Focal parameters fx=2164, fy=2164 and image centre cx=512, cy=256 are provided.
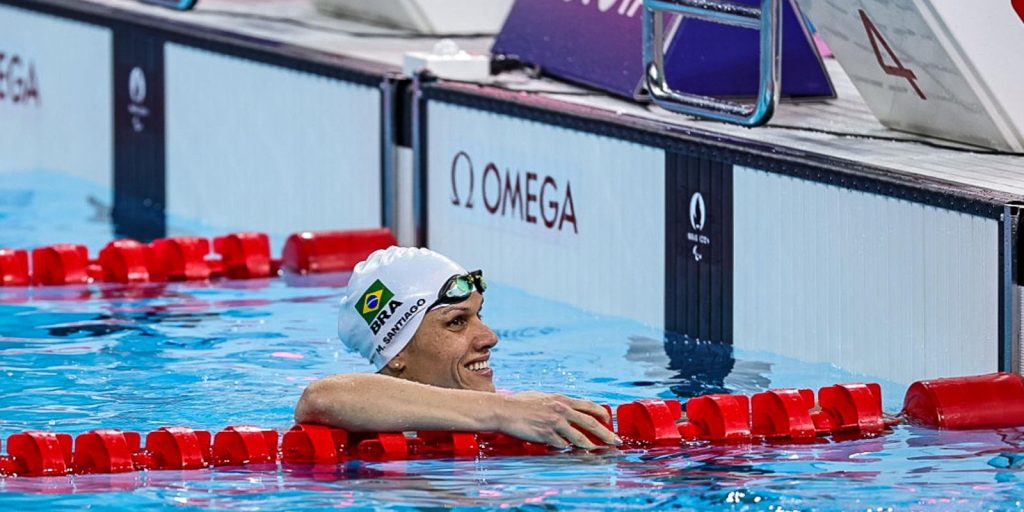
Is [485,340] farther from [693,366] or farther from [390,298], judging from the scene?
[693,366]

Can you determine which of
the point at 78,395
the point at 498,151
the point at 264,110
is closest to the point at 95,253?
the point at 264,110

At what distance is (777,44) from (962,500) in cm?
230

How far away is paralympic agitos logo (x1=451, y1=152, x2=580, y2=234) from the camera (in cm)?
715

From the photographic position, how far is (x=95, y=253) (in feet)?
27.5

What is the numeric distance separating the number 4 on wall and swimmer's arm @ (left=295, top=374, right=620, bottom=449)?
6.52ft

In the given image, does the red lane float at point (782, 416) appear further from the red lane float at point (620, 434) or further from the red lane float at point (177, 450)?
the red lane float at point (177, 450)

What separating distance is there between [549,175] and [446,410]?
2.76 meters

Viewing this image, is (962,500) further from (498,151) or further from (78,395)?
(498,151)

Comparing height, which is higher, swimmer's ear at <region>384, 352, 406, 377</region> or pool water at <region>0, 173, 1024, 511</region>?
swimmer's ear at <region>384, 352, 406, 377</region>

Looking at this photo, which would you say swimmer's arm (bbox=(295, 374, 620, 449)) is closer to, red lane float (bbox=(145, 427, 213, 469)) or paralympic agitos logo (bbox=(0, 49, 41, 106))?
red lane float (bbox=(145, 427, 213, 469))

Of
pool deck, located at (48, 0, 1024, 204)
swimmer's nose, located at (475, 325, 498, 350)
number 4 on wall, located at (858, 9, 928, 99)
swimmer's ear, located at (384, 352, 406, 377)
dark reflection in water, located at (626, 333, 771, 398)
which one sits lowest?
dark reflection in water, located at (626, 333, 771, 398)

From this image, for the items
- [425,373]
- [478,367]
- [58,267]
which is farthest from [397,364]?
[58,267]

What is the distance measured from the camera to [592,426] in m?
4.54

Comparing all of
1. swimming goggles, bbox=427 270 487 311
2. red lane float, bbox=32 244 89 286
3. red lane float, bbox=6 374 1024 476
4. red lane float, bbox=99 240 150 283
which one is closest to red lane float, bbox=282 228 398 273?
red lane float, bbox=99 240 150 283
